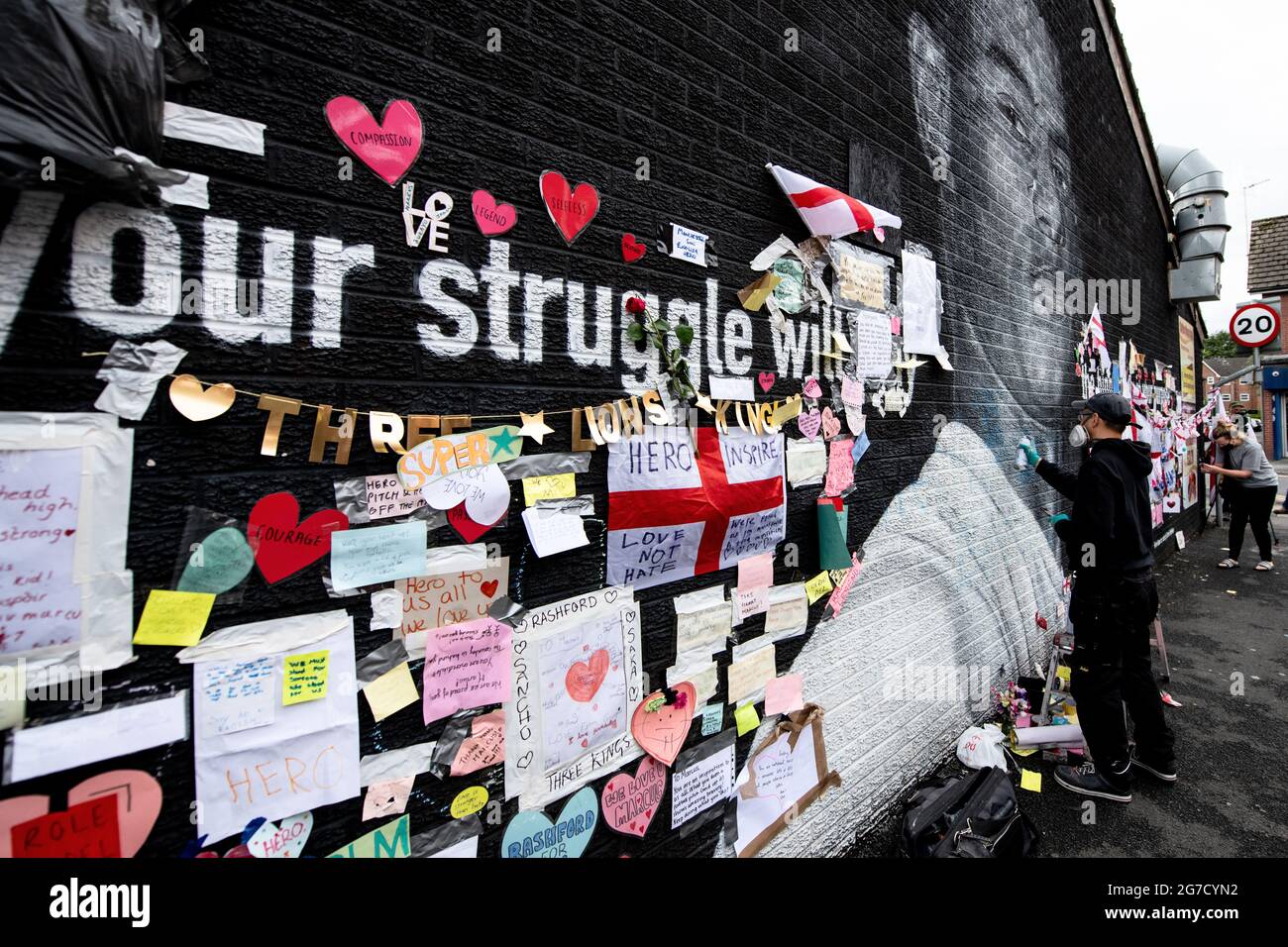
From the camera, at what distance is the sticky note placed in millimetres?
2428

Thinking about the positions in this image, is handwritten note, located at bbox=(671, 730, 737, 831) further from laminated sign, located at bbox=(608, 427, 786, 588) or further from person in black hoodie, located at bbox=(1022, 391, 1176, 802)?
person in black hoodie, located at bbox=(1022, 391, 1176, 802)

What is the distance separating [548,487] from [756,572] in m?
1.09

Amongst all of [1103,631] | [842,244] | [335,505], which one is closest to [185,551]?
[335,505]

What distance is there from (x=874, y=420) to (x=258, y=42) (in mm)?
2874

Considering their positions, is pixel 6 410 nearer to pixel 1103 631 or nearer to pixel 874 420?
pixel 874 420

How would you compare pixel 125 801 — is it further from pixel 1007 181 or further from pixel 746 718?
pixel 1007 181

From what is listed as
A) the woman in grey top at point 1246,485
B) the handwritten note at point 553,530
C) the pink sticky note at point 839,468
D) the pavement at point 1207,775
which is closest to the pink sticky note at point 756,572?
the pink sticky note at point 839,468

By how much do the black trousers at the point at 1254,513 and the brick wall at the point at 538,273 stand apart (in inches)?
262

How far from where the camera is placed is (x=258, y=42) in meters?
1.32

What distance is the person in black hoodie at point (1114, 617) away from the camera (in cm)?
348

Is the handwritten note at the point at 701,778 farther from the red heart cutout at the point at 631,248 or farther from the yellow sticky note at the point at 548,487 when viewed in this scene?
the red heart cutout at the point at 631,248

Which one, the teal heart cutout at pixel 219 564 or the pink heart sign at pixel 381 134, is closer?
the teal heart cutout at pixel 219 564

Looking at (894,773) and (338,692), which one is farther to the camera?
(894,773)
